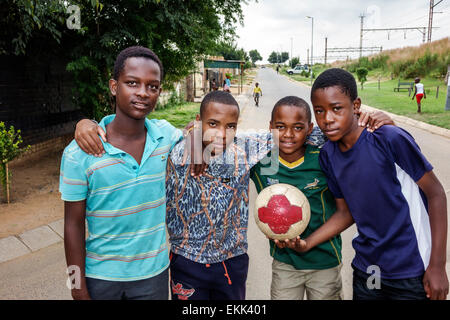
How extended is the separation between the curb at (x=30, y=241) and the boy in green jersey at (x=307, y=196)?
10.5 ft

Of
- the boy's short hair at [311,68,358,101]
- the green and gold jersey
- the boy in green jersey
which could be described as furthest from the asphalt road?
the boy's short hair at [311,68,358,101]

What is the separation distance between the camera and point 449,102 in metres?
14.1

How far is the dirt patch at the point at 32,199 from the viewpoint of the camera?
4742 millimetres

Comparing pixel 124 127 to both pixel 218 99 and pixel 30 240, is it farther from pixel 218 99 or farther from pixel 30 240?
pixel 30 240

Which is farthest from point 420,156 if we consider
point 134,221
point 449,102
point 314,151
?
point 449,102

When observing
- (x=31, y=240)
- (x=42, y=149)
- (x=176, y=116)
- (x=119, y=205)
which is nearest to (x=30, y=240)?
(x=31, y=240)

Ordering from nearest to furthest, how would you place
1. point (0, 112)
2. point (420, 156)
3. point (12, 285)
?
point (420, 156) → point (12, 285) → point (0, 112)

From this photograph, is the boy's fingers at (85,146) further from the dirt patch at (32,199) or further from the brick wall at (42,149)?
the brick wall at (42,149)

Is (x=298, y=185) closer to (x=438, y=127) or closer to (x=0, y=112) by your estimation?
(x=0, y=112)

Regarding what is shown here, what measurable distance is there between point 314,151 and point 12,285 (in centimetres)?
313

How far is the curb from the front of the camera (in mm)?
4062

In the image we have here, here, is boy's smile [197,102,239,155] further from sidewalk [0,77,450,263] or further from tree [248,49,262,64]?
tree [248,49,262,64]

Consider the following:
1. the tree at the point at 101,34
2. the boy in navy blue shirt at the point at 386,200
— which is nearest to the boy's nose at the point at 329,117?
the boy in navy blue shirt at the point at 386,200

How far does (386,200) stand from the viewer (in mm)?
1916
